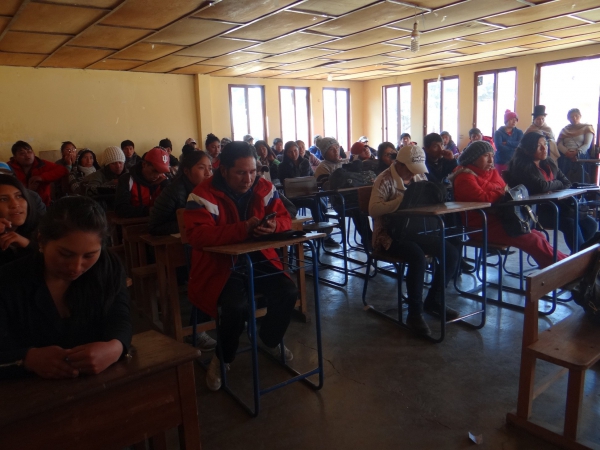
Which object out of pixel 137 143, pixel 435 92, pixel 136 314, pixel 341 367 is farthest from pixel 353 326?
pixel 435 92

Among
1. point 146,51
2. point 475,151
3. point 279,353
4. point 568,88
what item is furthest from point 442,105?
point 279,353

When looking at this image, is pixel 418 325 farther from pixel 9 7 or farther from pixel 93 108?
pixel 93 108

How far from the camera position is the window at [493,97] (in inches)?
364

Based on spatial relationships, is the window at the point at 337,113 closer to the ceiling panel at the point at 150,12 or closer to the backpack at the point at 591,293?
the ceiling panel at the point at 150,12

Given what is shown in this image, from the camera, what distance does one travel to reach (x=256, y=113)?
1064cm

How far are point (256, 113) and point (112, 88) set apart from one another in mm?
3198

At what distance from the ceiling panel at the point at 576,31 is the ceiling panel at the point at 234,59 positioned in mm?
4392

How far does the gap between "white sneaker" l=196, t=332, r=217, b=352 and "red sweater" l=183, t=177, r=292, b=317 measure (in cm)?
60

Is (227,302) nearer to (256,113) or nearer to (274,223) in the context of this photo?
(274,223)

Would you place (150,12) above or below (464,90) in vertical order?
above

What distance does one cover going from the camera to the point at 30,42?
5949 mm

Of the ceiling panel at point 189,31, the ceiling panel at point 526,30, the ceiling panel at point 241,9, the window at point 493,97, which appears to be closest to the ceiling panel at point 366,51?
the ceiling panel at point 526,30

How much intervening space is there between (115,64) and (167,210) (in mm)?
6078

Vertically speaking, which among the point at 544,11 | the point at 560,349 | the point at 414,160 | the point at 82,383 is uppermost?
the point at 544,11
